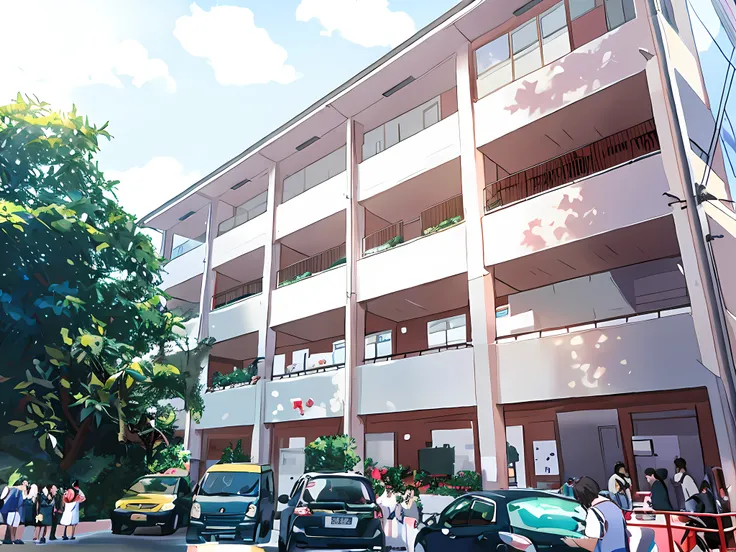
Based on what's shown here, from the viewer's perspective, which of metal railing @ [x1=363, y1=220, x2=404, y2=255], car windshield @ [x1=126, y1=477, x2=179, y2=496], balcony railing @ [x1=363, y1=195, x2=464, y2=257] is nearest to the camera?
car windshield @ [x1=126, y1=477, x2=179, y2=496]

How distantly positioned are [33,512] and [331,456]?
27.9 ft

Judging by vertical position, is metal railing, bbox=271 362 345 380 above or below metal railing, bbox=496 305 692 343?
above

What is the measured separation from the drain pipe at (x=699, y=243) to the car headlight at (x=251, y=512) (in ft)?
33.9

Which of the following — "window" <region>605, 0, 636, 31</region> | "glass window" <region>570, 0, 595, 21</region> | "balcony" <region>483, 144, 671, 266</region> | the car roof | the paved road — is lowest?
the paved road

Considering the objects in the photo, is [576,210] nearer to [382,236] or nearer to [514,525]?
[382,236]

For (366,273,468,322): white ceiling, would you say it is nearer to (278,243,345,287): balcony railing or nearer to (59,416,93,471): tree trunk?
(278,243,345,287): balcony railing

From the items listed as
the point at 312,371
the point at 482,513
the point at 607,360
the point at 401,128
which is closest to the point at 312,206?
the point at 401,128

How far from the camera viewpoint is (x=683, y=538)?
1034 centimetres

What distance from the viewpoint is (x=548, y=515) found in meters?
7.94

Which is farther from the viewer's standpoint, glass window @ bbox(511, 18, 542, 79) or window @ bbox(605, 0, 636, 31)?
glass window @ bbox(511, 18, 542, 79)

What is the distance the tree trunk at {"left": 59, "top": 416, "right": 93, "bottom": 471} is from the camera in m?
18.6

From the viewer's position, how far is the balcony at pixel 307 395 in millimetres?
22531

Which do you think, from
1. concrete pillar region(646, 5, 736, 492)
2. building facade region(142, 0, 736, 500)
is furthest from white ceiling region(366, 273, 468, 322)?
concrete pillar region(646, 5, 736, 492)

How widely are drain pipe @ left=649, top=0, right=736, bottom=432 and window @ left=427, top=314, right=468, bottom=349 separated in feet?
31.5
